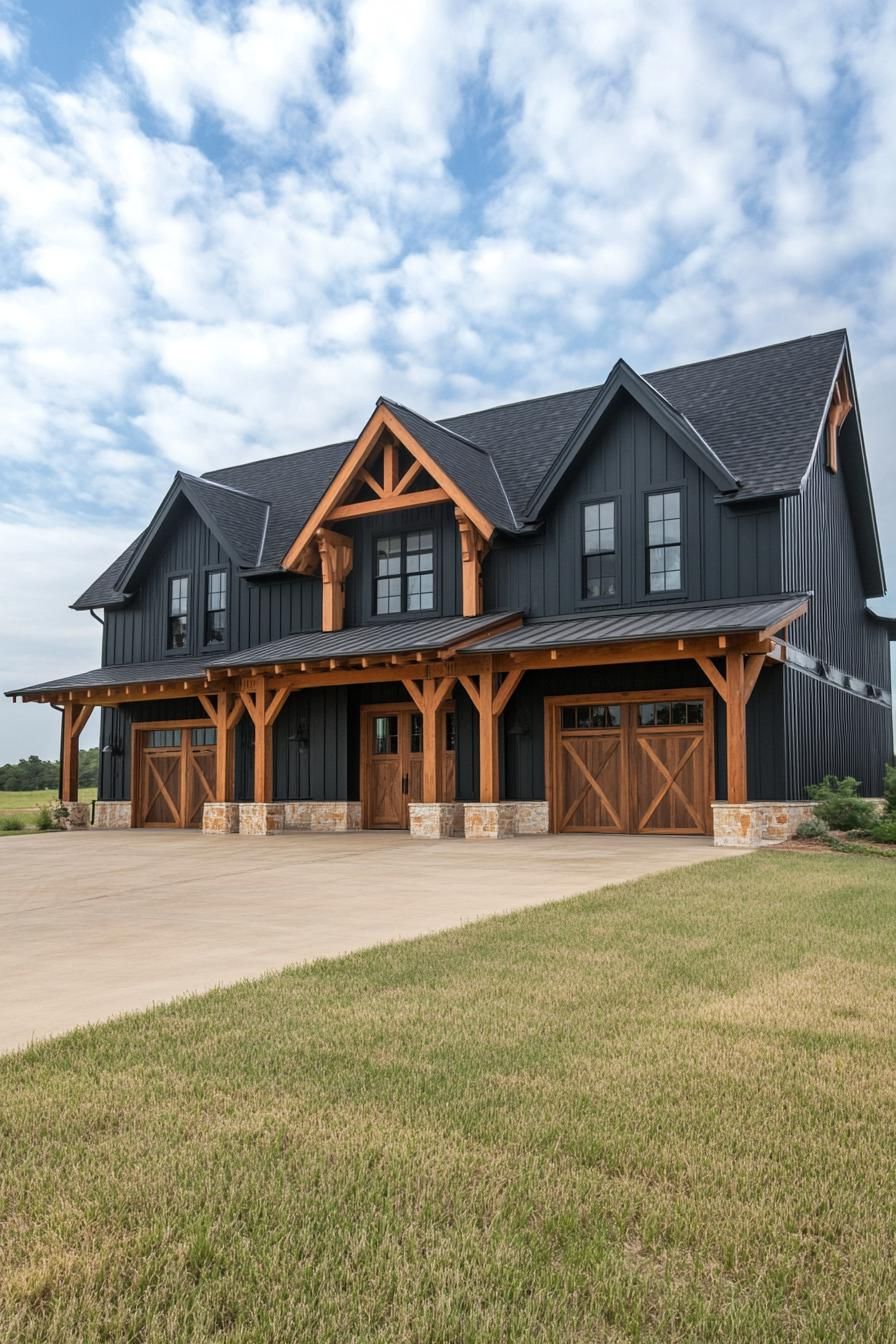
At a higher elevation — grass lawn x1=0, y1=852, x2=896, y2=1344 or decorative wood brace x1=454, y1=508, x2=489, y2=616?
decorative wood brace x1=454, y1=508, x2=489, y2=616

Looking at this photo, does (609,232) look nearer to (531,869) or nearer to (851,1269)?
(531,869)

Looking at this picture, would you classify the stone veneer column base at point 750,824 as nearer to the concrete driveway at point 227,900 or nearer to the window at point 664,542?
the concrete driveway at point 227,900

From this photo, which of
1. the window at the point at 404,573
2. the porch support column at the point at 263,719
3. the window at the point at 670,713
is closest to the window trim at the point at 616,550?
the window at the point at 670,713

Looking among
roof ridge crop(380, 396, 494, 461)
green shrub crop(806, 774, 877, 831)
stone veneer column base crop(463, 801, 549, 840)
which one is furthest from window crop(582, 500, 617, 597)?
green shrub crop(806, 774, 877, 831)

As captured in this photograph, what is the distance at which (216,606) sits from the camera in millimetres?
25109

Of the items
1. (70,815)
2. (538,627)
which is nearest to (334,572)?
(538,627)

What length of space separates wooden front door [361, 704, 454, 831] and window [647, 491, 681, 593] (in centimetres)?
582

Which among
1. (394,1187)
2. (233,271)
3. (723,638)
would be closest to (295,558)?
(233,271)

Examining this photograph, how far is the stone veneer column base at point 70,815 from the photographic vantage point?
2508cm

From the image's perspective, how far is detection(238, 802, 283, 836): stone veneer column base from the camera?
2080cm

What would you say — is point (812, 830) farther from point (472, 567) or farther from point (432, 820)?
point (472, 567)

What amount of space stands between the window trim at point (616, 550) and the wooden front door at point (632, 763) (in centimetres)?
181

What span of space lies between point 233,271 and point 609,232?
8.08 metres

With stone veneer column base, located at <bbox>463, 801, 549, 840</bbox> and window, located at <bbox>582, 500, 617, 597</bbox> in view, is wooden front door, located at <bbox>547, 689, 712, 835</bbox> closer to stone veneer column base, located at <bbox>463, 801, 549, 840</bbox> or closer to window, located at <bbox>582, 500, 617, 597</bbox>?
stone veneer column base, located at <bbox>463, 801, 549, 840</bbox>
